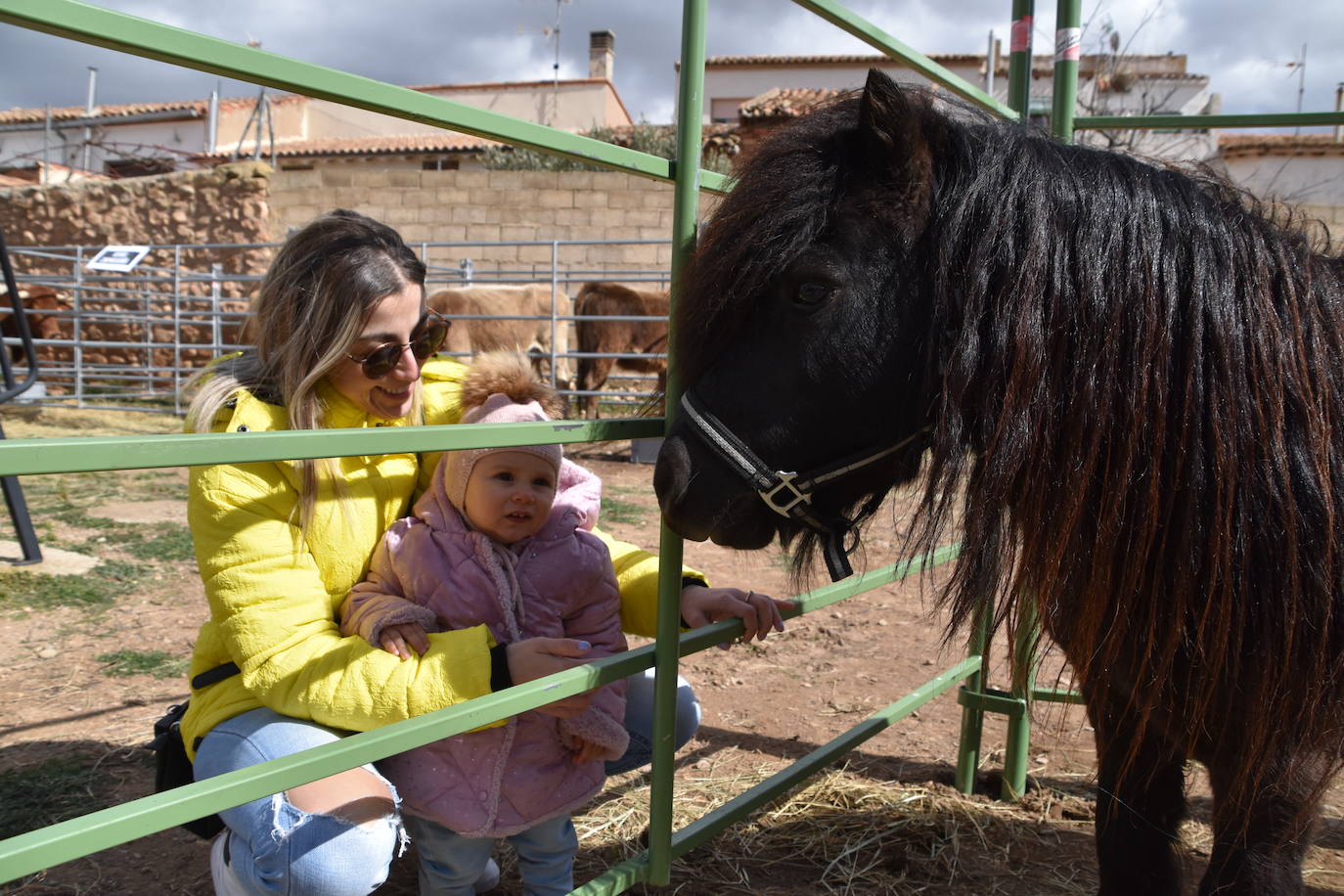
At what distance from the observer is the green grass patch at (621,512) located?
19.1 feet

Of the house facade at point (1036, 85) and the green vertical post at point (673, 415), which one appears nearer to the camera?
the green vertical post at point (673, 415)

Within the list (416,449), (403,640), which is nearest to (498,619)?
(403,640)

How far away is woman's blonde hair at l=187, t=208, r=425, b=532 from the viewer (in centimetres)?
160

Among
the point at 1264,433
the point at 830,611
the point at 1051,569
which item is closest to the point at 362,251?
the point at 1051,569

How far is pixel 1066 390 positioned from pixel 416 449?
0.91 metres

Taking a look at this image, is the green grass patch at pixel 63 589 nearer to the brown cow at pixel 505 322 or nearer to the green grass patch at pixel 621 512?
the green grass patch at pixel 621 512

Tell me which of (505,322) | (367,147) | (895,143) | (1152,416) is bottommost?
(1152,416)

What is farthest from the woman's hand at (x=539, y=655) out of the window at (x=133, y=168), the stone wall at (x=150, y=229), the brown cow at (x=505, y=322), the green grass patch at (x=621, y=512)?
the window at (x=133, y=168)

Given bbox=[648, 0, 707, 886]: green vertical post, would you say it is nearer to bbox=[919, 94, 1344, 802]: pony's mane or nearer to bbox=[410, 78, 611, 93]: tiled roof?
bbox=[919, 94, 1344, 802]: pony's mane

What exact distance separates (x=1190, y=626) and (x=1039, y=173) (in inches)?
28.0

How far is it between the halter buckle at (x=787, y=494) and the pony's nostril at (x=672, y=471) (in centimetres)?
12

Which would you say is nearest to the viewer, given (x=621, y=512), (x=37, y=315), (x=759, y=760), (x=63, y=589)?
(x=759, y=760)

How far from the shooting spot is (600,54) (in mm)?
28562

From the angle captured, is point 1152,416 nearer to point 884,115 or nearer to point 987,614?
point 884,115
